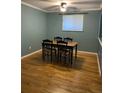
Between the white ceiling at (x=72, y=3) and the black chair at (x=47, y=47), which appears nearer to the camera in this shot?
the white ceiling at (x=72, y=3)

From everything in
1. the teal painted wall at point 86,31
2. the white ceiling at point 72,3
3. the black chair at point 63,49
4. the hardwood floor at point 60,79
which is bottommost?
the hardwood floor at point 60,79

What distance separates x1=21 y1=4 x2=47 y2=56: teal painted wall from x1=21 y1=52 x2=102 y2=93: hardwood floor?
153 centimetres

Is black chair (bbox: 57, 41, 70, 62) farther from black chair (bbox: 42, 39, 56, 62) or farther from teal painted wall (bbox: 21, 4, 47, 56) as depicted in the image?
teal painted wall (bbox: 21, 4, 47, 56)

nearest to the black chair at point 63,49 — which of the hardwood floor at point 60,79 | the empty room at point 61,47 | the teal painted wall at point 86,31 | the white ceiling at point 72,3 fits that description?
the empty room at point 61,47

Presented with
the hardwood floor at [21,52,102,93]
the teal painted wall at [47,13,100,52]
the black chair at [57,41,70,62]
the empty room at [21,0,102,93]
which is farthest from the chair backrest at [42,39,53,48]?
the teal painted wall at [47,13,100,52]

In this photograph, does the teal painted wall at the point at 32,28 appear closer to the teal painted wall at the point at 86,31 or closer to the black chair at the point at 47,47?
the teal painted wall at the point at 86,31

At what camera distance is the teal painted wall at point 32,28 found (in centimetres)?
454

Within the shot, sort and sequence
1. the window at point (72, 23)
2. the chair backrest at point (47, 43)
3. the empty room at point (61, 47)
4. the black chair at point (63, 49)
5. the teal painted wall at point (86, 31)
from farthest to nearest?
1. the window at point (72, 23)
2. the teal painted wall at point (86, 31)
3. the chair backrest at point (47, 43)
4. the black chair at point (63, 49)
5. the empty room at point (61, 47)

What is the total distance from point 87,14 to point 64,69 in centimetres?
342

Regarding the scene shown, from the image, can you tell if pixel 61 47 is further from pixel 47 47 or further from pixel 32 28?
pixel 32 28

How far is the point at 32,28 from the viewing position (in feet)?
17.0

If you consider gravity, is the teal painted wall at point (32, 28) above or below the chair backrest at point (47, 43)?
above
